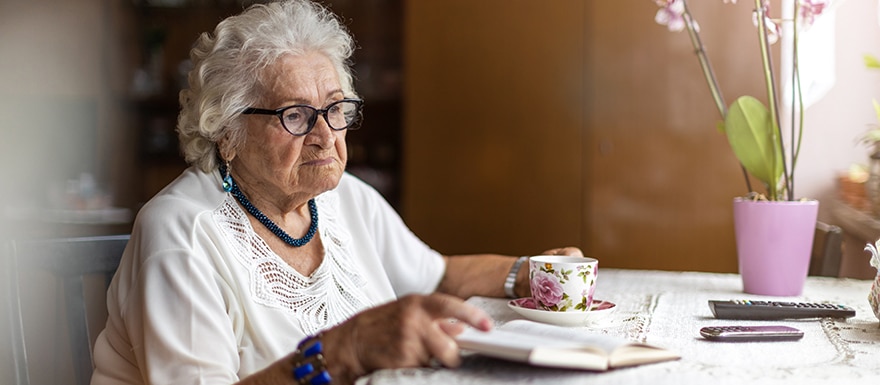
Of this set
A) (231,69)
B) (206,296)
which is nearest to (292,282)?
(206,296)

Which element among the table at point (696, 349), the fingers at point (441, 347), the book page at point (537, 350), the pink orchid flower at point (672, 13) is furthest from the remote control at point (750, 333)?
the pink orchid flower at point (672, 13)

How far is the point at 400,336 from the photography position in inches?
36.5

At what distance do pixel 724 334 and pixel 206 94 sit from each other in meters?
0.87

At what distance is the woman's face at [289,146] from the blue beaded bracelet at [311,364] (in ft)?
1.44

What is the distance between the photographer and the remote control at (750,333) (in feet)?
3.54

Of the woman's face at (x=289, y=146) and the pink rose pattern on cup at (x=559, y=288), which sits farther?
the woman's face at (x=289, y=146)

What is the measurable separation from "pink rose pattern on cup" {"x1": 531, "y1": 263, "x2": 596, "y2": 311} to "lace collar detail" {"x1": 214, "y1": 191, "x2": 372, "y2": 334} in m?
0.35

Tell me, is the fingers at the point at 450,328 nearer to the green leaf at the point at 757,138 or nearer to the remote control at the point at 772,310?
the remote control at the point at 772,310

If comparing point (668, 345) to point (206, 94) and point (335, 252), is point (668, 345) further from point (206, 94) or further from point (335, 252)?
point (206, 94)

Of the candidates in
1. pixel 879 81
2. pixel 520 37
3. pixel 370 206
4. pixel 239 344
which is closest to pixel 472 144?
pixel 520 37

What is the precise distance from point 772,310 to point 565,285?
12.1 inches

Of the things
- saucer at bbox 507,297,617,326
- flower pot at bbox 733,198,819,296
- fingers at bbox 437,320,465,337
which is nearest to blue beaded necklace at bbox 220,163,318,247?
saucer at bbox 507,297,617,326

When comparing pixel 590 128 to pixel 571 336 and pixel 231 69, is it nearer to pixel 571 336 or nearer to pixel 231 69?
pixel 231 69

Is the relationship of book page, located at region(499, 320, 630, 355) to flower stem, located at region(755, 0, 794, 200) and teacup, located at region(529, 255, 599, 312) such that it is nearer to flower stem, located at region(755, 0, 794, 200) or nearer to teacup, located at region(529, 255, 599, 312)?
teacup, located at region(529, 255, 599, 312)
